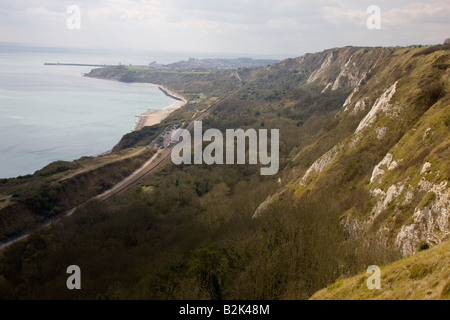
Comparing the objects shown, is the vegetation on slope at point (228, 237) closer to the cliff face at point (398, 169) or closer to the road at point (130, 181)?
the cliff face at point (398, 169)

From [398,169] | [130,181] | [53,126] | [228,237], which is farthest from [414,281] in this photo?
[53,126]

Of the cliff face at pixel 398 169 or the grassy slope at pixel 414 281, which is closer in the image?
the grassy slope at pixel 414 281

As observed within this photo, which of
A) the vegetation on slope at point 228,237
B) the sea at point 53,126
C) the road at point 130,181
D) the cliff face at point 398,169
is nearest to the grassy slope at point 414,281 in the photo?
the cliff face at point 398,169

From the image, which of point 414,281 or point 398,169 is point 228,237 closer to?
point 398,169

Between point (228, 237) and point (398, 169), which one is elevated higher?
point (398, 169)

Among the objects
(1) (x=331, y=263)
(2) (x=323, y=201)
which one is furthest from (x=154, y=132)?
(1) (x=331, y=263)

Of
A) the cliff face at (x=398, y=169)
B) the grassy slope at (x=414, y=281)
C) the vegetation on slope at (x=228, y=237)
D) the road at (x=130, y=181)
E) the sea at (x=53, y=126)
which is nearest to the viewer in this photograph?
the grassy slope at (x=414, y=281)

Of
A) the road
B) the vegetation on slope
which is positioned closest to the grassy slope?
the vegetation on slope

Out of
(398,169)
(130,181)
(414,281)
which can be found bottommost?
(130,181)

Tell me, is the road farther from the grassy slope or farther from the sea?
the grassy slope
